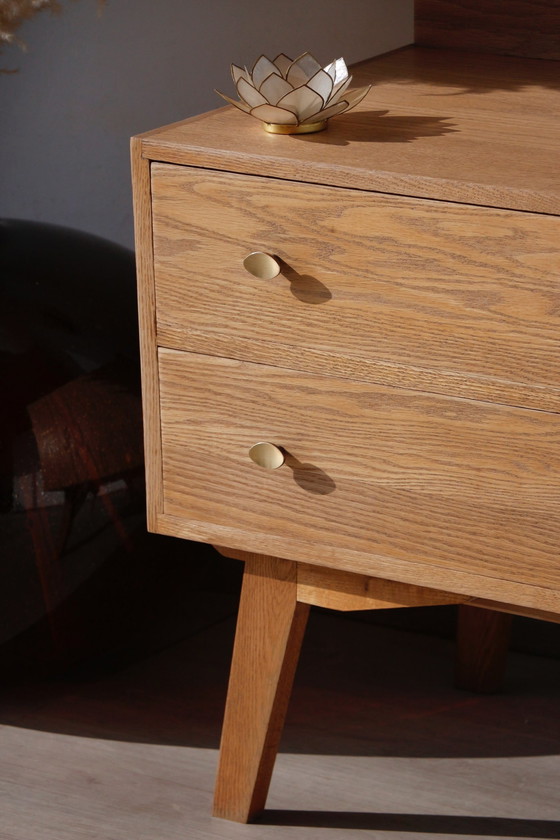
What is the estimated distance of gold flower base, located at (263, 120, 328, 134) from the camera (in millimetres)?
799

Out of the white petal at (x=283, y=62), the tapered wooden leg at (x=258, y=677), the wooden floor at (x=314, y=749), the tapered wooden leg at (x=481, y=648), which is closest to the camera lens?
the white petal at (x=283, y=62)

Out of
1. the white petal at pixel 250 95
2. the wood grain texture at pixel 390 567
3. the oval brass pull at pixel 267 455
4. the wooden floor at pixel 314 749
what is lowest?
the wooden floor at pixel 314 749

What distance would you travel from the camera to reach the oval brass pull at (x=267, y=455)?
0.84 m

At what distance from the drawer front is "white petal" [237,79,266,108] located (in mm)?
184

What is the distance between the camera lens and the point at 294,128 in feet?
2.62

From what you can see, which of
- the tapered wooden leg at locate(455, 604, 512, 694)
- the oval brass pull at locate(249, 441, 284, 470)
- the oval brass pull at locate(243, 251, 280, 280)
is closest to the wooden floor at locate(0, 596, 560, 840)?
the tapered wooden leg at locate(455, 604, 512, 694)

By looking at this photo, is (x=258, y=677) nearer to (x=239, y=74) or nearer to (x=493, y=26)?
(x=239, y=74)

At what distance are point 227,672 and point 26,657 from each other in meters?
0.24

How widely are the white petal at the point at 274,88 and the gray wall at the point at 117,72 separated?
1.66 ft

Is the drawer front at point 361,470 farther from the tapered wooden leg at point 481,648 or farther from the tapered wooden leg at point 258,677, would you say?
the tapered wooden leg at point 481,648

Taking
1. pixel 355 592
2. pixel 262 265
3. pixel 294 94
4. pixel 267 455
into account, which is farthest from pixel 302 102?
pixel 355 592

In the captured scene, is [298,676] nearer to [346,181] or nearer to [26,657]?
[26,657]

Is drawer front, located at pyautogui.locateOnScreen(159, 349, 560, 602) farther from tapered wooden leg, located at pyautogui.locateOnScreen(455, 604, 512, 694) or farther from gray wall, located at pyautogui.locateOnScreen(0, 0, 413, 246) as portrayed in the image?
gray wall, located at pyautogui.locateOnScreen(0, 0, 413, 246)

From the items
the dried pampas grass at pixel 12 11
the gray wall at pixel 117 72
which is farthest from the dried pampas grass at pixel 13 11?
the gray wall at pixel 117 72
